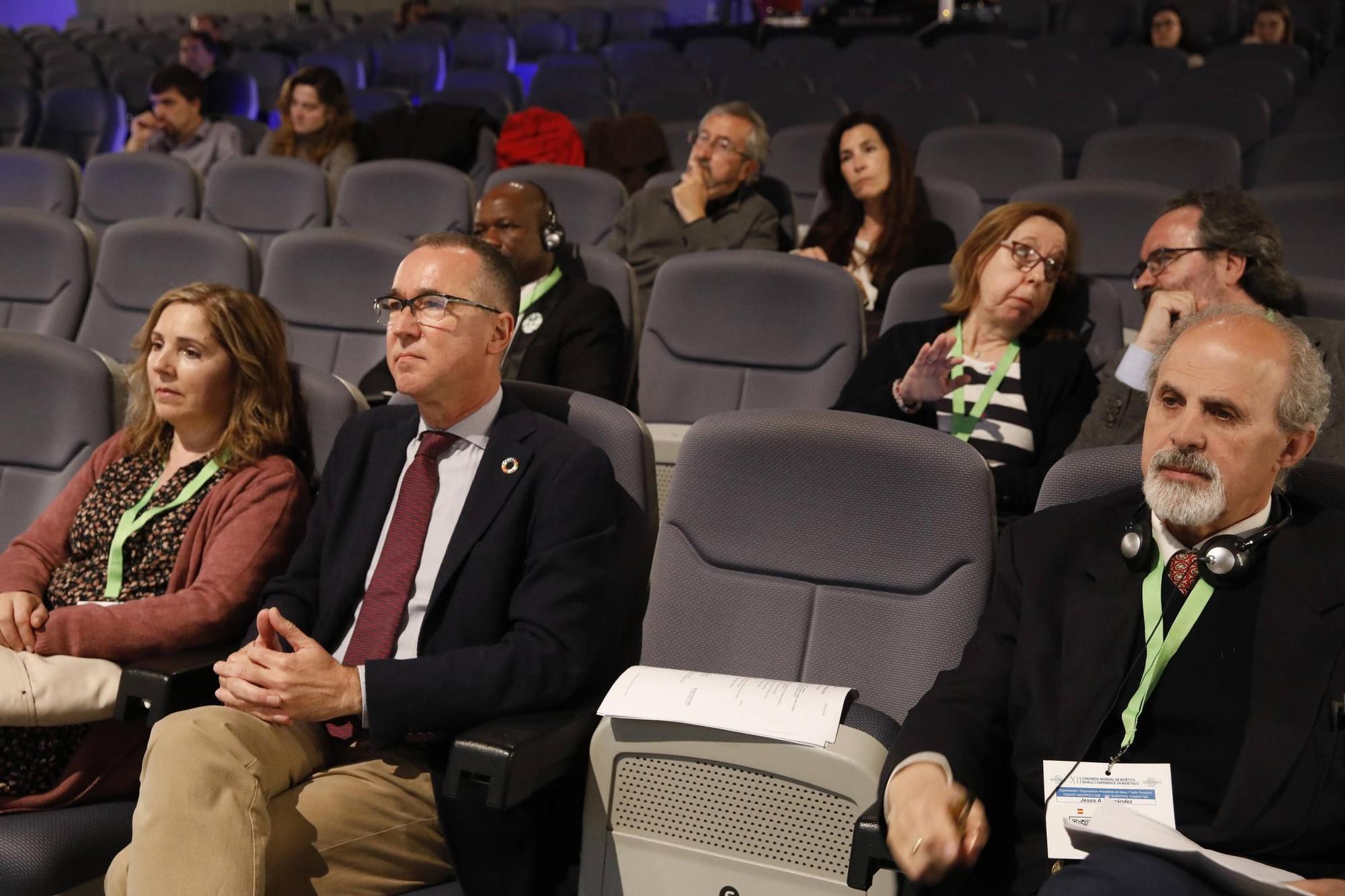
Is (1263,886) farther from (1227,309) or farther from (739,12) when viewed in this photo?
(739,12)

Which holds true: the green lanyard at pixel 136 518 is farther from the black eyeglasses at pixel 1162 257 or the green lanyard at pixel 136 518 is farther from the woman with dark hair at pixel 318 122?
the woman with dark hair at pixel 318 122

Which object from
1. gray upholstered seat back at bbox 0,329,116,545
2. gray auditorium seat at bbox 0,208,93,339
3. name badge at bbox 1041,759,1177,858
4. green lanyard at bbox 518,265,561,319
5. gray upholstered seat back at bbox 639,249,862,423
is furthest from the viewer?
gray auditorium seat at bbox 0,208,93,339

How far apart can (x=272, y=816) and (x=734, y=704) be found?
2.10ft

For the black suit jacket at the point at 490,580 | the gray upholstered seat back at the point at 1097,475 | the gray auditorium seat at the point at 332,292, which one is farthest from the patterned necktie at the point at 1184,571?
the gray auditorium seat at the point at 332,292

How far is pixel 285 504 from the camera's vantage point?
2.06m

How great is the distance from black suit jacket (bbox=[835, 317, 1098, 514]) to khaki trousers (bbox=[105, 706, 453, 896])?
122 cm

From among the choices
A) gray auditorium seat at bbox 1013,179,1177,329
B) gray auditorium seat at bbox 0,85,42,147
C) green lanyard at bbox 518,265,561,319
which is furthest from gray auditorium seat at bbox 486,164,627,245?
gray auditorium seat at bbox 0,85,42,147

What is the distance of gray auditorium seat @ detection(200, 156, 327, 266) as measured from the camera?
4.46m

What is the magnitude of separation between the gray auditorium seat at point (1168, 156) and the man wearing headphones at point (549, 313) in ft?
6.63

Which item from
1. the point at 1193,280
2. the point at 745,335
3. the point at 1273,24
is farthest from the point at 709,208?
the point at 1273,24

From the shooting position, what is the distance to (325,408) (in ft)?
7.11

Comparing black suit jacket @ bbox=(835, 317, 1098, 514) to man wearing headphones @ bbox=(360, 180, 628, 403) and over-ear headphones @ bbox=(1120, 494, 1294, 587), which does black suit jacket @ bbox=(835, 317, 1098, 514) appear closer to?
man wearing headphones @ bbox=(360, 180, 628, 403)

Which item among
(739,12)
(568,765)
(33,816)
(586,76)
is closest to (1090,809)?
(568,765)

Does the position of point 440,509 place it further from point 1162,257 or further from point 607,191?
point 607,191
